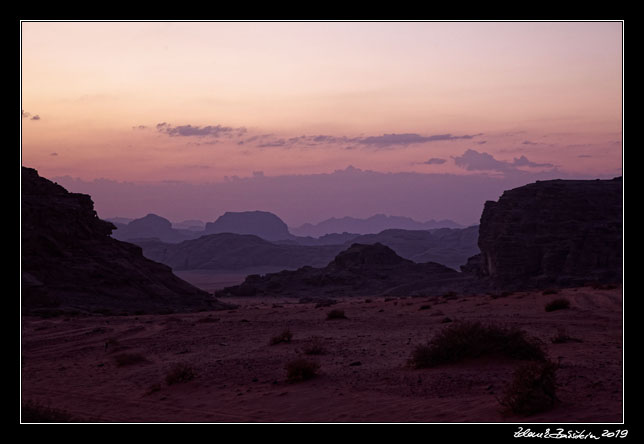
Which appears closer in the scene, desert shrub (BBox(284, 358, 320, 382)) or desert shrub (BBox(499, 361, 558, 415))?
desert shrub (BBox(499, 361, 558, 415))

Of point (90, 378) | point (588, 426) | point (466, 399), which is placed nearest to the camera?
point (588, 426)

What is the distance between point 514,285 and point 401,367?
57.0 m

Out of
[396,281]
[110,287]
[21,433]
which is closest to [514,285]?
[396,281]

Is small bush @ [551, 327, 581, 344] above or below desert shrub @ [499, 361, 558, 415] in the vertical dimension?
below

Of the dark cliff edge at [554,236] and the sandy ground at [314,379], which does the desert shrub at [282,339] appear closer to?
the sandy ground at [314,379]

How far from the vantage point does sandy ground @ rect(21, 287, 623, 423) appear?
10625 mm

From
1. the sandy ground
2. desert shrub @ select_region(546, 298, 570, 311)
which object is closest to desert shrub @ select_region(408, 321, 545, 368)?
the sandy ground

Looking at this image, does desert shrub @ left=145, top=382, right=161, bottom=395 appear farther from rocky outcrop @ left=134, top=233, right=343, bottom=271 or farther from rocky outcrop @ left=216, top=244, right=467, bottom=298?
rocky outcrop @ left=134, top=233, right=343, bottom=271

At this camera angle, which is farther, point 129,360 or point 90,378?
point 129,360

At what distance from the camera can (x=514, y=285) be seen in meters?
68.1

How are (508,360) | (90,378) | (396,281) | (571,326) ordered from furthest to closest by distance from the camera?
1. (396,281)
2. (571,326)
3. (90,378)
4. (508,360)

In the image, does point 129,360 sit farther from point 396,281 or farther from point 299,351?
point 396,281

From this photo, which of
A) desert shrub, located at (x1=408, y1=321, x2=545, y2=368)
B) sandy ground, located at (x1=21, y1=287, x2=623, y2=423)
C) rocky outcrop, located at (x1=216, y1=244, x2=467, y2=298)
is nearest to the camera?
sandy ground, located at (x1=21, y1=287, x2=623, y2=423)

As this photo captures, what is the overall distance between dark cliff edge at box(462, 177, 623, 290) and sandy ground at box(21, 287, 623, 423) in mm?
41986
